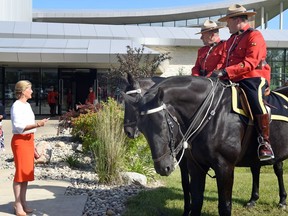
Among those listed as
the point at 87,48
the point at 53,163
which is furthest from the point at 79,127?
the point at 87,48

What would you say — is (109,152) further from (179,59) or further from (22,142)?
(179,59)

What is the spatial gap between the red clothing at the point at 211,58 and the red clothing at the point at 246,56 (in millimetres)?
294

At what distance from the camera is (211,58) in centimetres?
534

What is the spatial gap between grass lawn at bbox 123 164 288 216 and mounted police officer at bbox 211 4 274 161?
1.98m

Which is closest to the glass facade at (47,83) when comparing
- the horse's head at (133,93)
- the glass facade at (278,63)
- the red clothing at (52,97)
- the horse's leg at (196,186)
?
the red clothing at (52,97)

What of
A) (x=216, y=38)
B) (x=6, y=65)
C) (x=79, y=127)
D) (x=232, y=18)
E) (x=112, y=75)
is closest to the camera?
(x=232, y=18)

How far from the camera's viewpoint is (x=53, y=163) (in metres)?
9.80

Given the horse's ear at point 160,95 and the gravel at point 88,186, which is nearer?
the horse's ear at point 160,95

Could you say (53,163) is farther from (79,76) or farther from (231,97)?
(79,76)

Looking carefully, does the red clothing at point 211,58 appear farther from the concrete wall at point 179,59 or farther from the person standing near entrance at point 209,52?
the concrete wall at point 179,59

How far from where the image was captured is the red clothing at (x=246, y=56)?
4.37 m

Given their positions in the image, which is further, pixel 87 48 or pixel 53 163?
pixel 87 48

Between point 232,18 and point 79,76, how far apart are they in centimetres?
2465

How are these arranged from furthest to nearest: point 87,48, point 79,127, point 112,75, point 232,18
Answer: point 87,48, point 112,75, point 79,127, point 232,18
